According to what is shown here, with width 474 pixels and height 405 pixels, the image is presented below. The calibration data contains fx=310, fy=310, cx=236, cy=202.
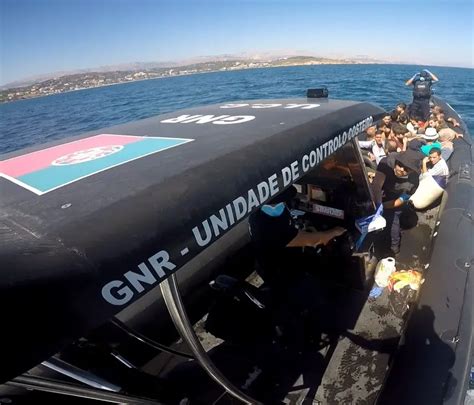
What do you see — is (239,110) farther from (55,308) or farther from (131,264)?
(55,308)

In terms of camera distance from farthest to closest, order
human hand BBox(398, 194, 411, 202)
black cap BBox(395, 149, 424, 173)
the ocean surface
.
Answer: the ocean surface
black cap BBox(395, 149, 424, 173)
human hand BBox(398, 194, 411, 202)

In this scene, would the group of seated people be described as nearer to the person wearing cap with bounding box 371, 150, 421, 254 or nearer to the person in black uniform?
the person in black uniform

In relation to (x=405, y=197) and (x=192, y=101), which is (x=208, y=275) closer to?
(x=405, y=197)

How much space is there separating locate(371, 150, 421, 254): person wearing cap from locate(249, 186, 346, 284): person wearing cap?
98 cm

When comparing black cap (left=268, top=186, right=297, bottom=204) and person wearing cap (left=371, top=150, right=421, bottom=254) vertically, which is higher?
black cap (left=268, top=186, right=297, bottom=204)

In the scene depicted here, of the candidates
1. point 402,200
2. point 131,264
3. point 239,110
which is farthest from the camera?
point 402,200

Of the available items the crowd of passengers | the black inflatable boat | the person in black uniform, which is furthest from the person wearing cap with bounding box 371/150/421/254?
the person in black uniform

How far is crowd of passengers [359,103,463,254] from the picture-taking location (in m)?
4.27

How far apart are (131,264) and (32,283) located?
0.87ft

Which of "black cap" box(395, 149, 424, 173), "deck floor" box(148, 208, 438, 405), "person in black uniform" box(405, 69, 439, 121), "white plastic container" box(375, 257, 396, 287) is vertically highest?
"person in black uniform" box(405, 69, 439, 121)

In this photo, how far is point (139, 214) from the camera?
1.11 m

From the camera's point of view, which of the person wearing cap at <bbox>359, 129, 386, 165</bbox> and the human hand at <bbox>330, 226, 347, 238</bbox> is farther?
the person wearing cap at <bbox>359, 129, 386, 165</bbox>

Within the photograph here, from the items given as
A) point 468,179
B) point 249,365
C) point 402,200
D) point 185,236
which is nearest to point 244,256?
point 249,365

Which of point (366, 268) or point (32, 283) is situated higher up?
point (32, 283)
